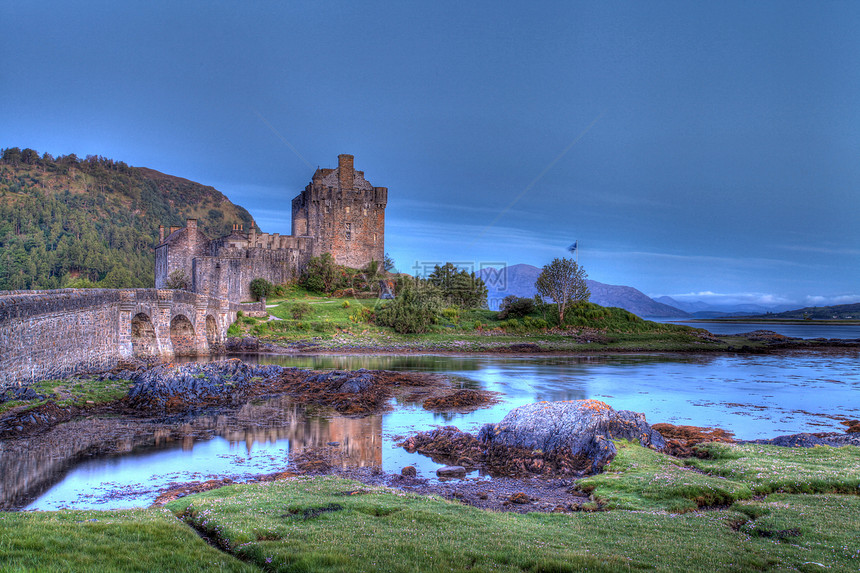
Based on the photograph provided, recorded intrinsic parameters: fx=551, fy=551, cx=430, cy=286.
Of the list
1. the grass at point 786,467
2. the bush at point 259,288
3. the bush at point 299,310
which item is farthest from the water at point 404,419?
the bush at point 259,288

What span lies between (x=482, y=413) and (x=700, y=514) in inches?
555

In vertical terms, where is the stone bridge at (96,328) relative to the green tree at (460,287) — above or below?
below

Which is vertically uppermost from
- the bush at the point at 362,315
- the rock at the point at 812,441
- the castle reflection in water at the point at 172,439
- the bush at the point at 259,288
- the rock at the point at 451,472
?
the bush at the point at 259,288

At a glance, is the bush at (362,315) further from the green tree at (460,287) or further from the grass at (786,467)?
the grass at (786,467)

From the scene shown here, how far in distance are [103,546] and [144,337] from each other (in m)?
33.3

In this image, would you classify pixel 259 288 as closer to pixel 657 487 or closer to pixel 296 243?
pixel 296 243

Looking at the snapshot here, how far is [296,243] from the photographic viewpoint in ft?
237

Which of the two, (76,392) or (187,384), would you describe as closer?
(76,392)

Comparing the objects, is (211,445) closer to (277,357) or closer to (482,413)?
(482,413)

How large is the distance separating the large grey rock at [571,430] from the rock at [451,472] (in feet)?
6.88

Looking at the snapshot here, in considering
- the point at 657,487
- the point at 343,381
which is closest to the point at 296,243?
the point at 343,381

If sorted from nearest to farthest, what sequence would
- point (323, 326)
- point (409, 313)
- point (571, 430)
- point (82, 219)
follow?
A: 1. point (571, 430)
2. point (323, 326)
3. point (409, 313)
4. point (82, 219)

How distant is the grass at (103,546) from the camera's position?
669cm

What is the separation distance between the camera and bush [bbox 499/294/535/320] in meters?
67.1
